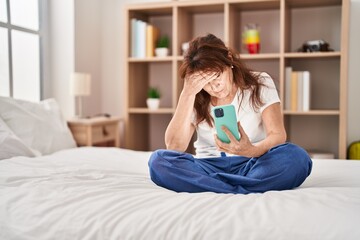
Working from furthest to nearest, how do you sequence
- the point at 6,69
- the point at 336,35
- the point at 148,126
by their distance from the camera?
the point at 148,126 → the point at 336,35 → the point at 6,69

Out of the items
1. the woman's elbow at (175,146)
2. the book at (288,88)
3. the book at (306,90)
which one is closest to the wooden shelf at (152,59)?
the book at (288,88)

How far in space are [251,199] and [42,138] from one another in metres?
1.51

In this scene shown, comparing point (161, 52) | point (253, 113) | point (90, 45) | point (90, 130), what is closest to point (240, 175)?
point (253, 113)

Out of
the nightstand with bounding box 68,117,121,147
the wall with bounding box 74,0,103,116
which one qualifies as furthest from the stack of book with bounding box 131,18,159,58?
the nightstand with bounding box 68,117,121,147

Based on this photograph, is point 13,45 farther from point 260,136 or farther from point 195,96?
point 260,136

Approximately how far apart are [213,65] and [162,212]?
61 centimetres

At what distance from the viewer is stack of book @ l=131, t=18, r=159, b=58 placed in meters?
3.42

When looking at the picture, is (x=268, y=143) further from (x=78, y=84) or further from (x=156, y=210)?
(x=78, y=84)

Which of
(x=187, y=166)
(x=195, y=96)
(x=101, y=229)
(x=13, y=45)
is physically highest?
(x=13, y=45)

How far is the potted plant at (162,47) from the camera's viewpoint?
343cm

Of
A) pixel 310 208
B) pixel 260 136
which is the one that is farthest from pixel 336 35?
pixel 310 208

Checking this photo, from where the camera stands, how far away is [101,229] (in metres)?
1.23

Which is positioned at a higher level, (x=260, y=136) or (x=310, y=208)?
(x=260, y=136)

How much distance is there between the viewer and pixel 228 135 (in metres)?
1.49
